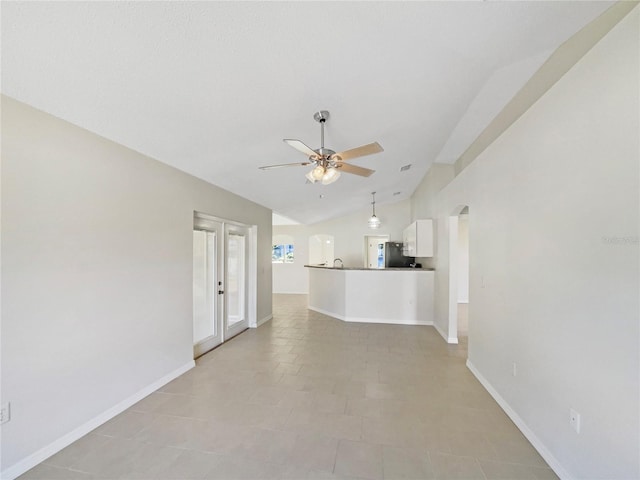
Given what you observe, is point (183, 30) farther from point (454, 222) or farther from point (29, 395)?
point (454, 222)

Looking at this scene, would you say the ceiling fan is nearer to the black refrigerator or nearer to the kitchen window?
the black refrigerator

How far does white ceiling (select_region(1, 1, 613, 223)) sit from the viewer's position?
1405 mm

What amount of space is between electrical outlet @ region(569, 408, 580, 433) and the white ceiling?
2396mm

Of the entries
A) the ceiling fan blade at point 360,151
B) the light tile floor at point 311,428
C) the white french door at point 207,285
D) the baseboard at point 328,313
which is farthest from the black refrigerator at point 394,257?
the ceiling fan blade at point 360,151

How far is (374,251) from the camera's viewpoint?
955 cm

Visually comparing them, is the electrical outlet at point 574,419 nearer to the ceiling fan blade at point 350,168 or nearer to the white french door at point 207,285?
the ceiling fan blade at point 350,168

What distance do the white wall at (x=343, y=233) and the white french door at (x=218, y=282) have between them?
4526 mm

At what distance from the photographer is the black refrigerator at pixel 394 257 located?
690cm

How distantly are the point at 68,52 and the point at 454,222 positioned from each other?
4.83m

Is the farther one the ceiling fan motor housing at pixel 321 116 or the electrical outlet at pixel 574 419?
the ceiling fan motor housing at pixel 321 116

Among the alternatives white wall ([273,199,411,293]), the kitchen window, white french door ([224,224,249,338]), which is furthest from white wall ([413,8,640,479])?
the kitchen window

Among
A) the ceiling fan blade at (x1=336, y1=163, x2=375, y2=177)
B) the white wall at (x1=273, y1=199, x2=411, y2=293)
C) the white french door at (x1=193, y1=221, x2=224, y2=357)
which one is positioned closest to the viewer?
the ceiling fan blade at (x1=336, y1=163, x2=375, y2=177)

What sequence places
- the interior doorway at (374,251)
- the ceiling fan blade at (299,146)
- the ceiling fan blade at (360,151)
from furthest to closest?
the interior doorway at (374,251) → the ceiling fan blade at (360,151) → the ceiling fan blade at (299,146)

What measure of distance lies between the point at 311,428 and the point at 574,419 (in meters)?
1.84
